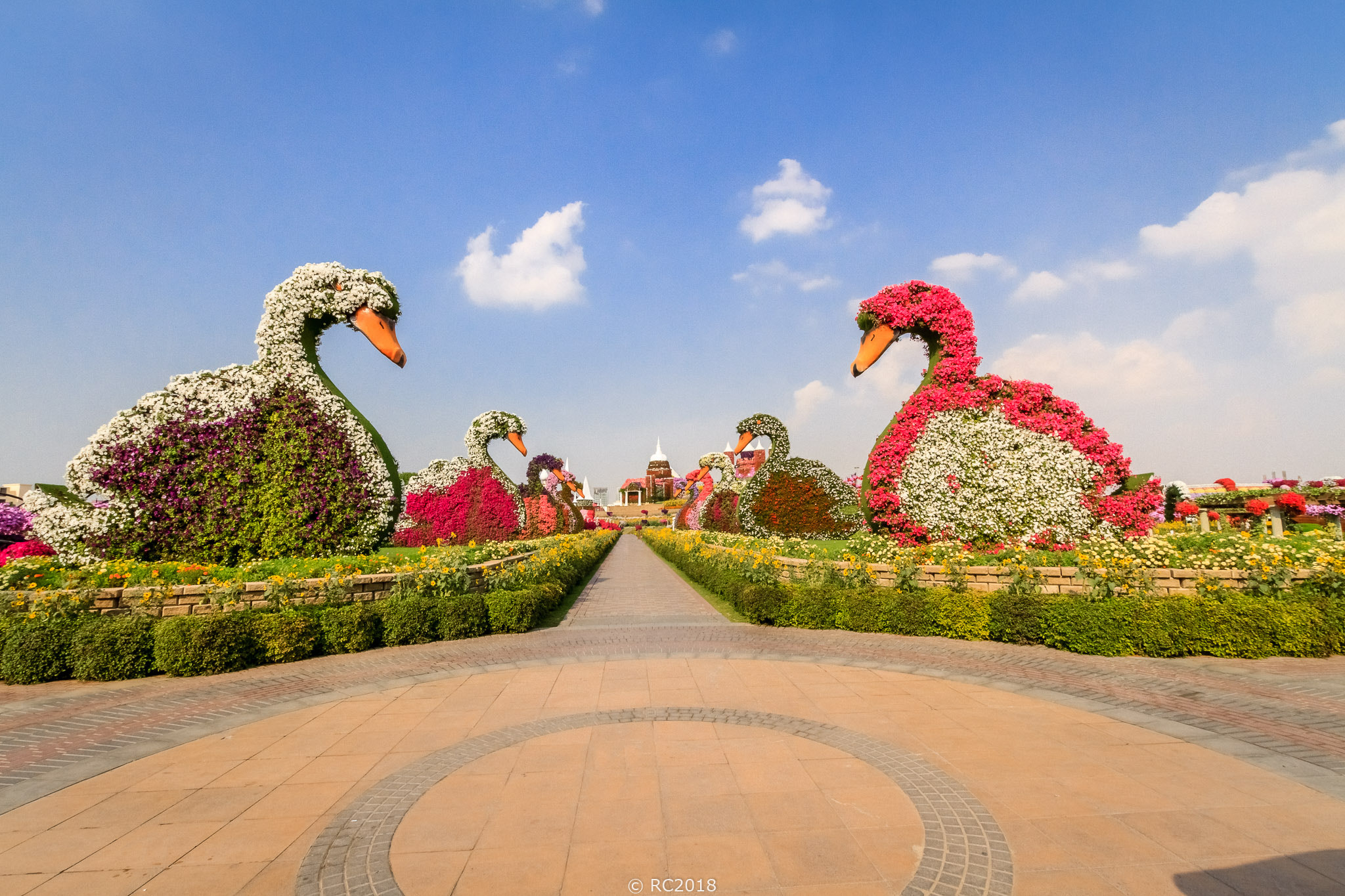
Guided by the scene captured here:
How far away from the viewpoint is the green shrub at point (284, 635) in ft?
25.7

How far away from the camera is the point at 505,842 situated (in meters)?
3.44

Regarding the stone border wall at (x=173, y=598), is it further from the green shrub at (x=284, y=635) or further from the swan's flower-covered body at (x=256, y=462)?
the swan's flower-covered body at (x=256, y=462)

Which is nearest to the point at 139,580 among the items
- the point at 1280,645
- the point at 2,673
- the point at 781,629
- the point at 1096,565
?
the point at 2,673

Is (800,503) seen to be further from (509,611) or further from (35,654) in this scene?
(35,654)

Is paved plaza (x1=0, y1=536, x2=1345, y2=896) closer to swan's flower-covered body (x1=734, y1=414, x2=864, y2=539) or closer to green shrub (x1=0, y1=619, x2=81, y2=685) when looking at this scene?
green shrub (x1=0, y1=619, x2=81, y2=685)

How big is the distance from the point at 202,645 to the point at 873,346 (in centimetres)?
1172

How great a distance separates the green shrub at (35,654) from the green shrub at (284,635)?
196cm

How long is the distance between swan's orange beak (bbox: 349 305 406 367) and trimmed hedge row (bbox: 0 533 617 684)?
12.9 ft

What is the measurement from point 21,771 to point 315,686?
2428mm

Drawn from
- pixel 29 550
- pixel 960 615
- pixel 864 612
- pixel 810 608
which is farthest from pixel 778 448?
pixel 29 550

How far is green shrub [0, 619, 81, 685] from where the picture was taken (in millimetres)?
7023

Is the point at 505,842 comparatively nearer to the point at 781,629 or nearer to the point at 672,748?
the point at 672,748

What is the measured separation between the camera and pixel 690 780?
165 inches

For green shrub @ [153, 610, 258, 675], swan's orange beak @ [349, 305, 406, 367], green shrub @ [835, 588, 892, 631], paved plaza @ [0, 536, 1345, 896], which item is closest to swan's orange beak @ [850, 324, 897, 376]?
green shrub @ [835, 588, 892, 631]
